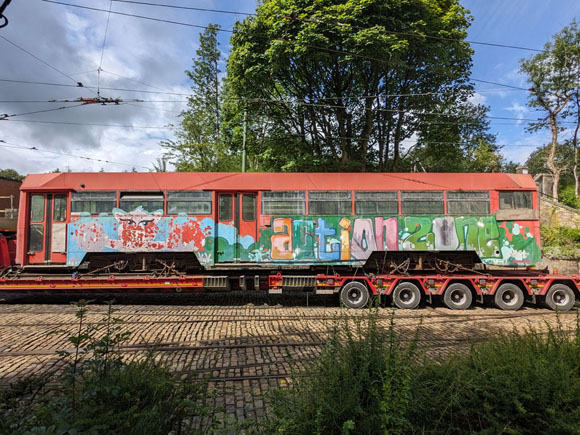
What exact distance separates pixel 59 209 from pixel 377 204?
369 inches

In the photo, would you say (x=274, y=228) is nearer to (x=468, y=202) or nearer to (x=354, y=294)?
(x=354, y=294)

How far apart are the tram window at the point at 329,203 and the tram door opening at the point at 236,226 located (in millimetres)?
1714

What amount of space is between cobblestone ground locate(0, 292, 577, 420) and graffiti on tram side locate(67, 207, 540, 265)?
1589 millimetres

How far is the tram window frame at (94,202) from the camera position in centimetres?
892

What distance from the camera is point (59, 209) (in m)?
8.98

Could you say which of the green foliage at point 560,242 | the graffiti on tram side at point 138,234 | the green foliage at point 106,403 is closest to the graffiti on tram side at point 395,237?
the graffiti on tram side at point 138,234

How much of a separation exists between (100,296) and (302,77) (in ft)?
43.9

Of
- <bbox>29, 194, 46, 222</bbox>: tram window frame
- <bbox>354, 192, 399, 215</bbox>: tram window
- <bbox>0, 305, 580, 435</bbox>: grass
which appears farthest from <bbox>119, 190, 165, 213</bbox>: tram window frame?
<bbox>0, 305, 580, 435</bbox>: grass

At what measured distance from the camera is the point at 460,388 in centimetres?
301

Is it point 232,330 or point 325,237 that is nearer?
point 232,330

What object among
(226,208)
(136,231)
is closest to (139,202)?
(136,231)

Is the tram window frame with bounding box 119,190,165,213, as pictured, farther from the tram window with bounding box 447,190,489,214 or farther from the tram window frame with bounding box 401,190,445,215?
the tram window with bounding box 447,190,489,214

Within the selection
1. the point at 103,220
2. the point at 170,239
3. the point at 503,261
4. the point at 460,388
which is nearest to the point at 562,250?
the point at 503,261

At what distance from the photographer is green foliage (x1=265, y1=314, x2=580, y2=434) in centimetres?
257
